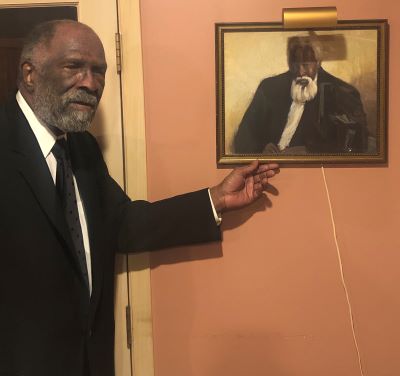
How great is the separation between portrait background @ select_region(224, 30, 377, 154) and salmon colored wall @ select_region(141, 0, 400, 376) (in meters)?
0.06

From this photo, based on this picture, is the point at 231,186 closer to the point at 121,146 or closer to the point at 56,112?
the point at 121,146

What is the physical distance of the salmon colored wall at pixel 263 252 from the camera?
4.62 feet

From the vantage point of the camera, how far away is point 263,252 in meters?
1.47

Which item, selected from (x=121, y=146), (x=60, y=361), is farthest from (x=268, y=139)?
(x=60, y=361)

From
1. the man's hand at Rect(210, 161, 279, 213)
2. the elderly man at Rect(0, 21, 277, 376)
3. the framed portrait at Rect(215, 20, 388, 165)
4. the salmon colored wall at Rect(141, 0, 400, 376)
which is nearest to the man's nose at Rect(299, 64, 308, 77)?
the framed portrait at Rect(215, 20, 388, 165)

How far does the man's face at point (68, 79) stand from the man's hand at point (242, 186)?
1.43 feet

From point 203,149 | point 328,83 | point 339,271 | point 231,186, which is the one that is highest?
point 328,83

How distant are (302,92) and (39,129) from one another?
0.77m

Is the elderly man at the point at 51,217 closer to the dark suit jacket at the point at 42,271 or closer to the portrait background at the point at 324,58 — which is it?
the dark suit jacket at the point at 42,271

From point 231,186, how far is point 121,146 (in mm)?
365

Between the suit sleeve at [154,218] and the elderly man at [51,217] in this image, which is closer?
the elderly man at [51,217]

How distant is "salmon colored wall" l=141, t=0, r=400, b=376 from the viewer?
1408mm

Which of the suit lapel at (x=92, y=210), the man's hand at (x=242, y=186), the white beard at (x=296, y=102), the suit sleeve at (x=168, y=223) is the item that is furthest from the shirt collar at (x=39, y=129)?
the white beard at (x=296, y=102)

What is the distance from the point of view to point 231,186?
1.38 m
